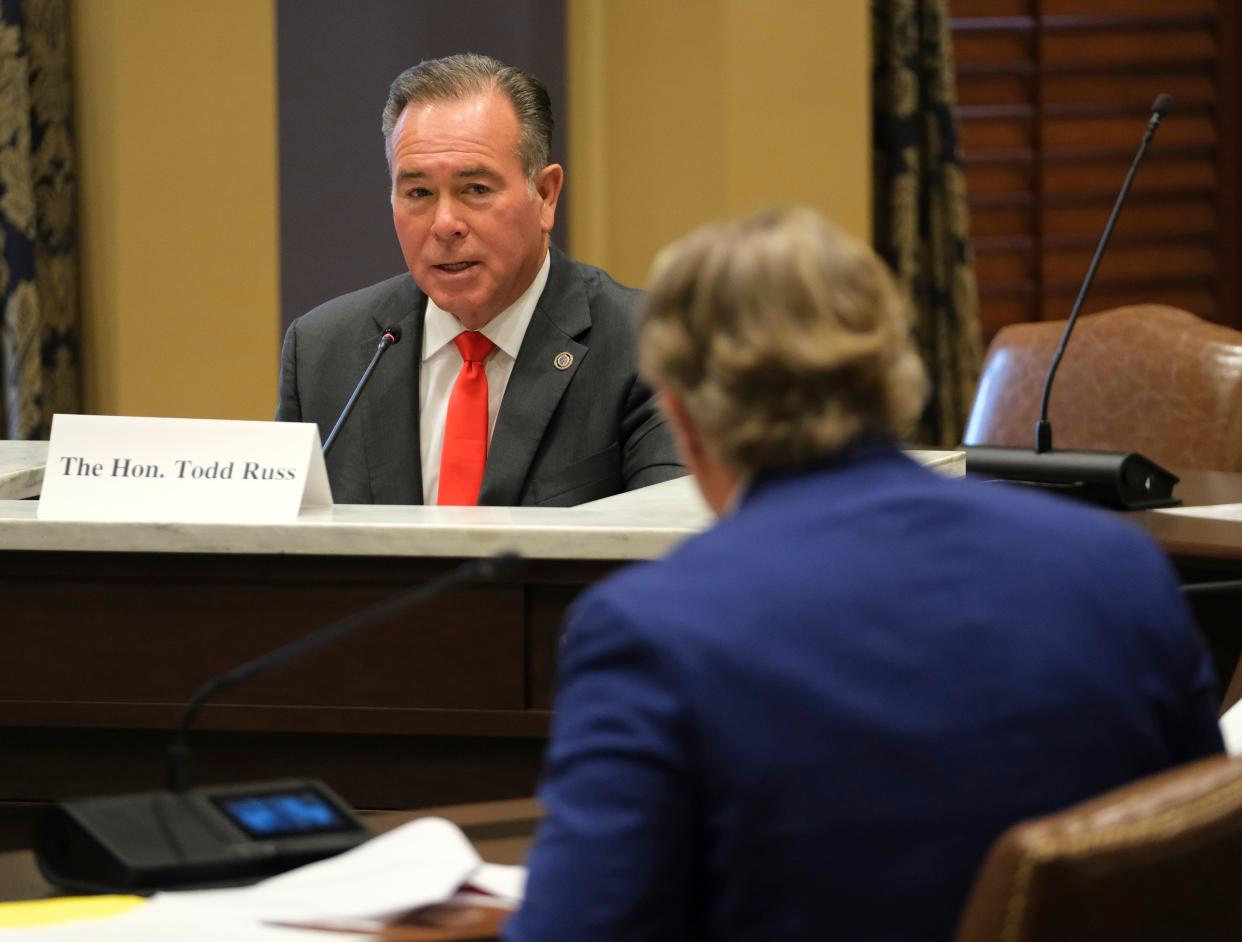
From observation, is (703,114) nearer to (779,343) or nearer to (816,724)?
(779,343)

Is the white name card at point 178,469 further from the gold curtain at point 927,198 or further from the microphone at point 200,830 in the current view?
the gold curtain at point 927,198

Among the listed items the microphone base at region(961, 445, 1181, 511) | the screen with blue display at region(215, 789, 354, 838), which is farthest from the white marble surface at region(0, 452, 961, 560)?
the microphone base at region(961, 445, 1181, 511)

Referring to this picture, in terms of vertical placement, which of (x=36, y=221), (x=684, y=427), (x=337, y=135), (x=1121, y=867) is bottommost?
(x=1121, y=867)

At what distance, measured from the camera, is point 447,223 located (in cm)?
275

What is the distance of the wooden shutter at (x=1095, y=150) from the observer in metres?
5.29

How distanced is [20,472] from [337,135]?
215 cm

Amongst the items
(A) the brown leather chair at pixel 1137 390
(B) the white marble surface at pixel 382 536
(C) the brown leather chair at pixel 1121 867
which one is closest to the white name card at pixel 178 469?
(B) the white marble surface at pixel 382 536

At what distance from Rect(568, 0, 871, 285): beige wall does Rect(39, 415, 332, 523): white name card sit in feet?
8.25

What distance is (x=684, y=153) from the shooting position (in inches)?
174

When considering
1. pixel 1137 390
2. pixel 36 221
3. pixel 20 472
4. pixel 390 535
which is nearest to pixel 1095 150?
pixel 1137 390

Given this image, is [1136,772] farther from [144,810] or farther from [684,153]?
[684,153]

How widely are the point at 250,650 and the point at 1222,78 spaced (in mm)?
4343

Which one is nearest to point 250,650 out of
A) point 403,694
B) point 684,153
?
point 403,694

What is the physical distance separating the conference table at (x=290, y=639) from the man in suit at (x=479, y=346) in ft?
2.23
